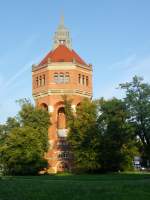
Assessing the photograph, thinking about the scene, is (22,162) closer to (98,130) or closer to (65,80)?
(98,130)

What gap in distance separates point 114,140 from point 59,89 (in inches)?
573

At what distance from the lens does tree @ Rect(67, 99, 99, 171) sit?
194 ft

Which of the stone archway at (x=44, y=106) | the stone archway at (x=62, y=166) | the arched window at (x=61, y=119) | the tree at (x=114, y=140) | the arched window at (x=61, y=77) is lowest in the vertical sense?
the stone archway at (x=62, y=166)

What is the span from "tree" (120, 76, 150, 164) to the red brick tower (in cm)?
1835

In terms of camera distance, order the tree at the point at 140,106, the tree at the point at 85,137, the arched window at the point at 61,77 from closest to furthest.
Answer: the tree at the point at 140,106 < the tree at the point at 85,137 < the arched window at the point at 61,77

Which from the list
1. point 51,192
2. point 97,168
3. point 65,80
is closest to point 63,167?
point 97,168

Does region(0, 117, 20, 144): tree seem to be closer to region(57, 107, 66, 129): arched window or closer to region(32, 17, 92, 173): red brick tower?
region(32, 17, 92, 173): red brick tower

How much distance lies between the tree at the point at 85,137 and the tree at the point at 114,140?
103 cm

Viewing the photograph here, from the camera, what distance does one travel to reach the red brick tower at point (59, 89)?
220ft

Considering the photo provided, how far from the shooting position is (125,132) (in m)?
55.4

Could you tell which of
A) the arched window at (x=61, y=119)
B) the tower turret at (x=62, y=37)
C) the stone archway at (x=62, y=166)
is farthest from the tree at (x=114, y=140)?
the tower turret at (x=62, y=37)

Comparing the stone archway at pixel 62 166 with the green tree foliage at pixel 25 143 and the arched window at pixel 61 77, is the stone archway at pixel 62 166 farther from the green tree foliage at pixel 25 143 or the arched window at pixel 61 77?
the arched window at pixel 61 77

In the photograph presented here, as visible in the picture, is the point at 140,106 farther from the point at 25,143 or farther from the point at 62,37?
the point at 62,37

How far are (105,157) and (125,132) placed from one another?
19.5 ft
